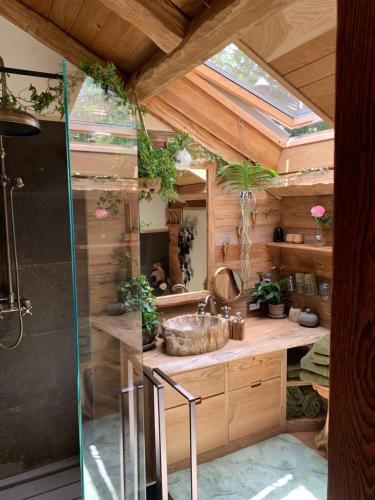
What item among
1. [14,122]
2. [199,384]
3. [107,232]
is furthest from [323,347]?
[14,122]

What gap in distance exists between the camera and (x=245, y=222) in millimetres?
3016

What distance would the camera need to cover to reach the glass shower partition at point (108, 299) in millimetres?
1693

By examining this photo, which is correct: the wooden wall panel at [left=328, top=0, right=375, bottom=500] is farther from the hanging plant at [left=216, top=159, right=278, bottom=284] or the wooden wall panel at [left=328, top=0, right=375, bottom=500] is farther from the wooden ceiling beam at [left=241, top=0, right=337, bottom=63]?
the hanging plant at [left=216, top=159, right=278, bottom=284]

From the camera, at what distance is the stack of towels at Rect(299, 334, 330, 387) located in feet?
7.62

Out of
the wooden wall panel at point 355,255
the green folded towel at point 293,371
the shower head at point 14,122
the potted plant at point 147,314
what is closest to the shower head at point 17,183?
the shower head at point 14,122

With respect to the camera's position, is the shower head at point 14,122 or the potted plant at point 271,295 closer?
the shower head at point 14,122

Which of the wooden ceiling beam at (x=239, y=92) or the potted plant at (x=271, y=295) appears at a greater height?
the wooden ceiling beam at (x=239, y=92)

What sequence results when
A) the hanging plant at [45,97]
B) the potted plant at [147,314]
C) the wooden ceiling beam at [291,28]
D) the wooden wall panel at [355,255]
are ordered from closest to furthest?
the wooden wall panel at [355,255], the wooden ceiling beam at [291,28], the hanging plant at [45,97], the potted plant at [147,314]

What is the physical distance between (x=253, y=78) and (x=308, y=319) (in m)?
1.79

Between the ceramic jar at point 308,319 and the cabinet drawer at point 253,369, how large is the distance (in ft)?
1.57

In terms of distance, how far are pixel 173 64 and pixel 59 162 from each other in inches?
38.8

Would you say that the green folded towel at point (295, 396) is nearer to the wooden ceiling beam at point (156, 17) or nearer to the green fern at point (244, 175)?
the green fern at point (244, 175)

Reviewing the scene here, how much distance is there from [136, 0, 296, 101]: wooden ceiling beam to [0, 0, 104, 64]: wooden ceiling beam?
52 cm

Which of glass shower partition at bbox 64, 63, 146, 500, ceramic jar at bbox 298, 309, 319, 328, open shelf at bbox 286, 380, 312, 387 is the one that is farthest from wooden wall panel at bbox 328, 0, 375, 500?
ceramic jar at bbox 298, 309, 319, 328
